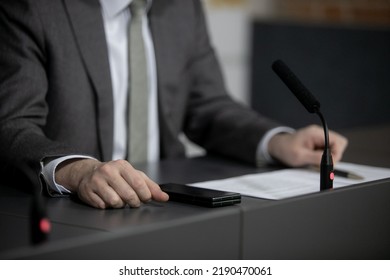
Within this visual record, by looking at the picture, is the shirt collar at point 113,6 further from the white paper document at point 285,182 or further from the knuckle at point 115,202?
the knuckle at point 115,202

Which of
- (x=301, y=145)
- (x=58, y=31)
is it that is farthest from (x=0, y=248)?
(x=301, y=145)

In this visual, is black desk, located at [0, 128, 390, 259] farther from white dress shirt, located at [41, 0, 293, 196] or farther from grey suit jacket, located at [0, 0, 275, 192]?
white dress shirt, located at [41, 0, 293, 196]

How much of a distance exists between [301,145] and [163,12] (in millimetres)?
512

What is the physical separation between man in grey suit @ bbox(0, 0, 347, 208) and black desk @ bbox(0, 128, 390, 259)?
7 centimetres

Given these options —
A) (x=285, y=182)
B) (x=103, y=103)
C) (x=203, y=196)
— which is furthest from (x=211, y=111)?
(x=203, y=196)

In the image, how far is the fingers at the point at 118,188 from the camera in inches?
48.1

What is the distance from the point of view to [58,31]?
5.54ft

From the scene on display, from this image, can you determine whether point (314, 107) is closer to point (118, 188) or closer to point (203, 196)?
point (203, 196)

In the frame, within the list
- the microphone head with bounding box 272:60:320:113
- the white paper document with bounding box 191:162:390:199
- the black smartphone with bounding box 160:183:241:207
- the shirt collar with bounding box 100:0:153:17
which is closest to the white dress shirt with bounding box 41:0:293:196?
the shirt collar with bounding box 100:0:153:17

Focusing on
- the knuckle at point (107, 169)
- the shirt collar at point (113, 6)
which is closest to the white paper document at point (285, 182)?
the knuckle at point (107, 169)

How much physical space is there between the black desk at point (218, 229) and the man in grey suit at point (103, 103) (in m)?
0.07

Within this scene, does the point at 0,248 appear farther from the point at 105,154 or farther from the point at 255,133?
the point at 255,133

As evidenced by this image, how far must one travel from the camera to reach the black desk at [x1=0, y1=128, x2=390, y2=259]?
99 cm

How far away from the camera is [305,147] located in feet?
5.77
